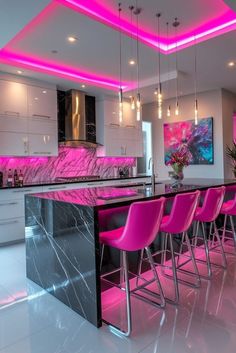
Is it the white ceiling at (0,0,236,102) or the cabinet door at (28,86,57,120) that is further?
the cabinet door at (28,86,57,120)

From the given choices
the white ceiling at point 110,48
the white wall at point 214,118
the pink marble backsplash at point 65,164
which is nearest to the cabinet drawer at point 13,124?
the pink marble backsplash at point 65,164

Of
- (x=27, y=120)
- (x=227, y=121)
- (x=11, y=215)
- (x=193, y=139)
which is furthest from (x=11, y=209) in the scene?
(x=227, y=121)

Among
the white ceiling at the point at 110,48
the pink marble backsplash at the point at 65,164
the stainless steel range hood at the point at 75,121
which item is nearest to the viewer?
the white ceiling at the point at 110,48

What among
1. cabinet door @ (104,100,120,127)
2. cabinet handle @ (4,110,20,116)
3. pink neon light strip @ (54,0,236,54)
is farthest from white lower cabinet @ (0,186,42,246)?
pink neon light strip @ (54,0,236,54)

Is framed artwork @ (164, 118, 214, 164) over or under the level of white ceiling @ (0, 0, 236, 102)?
under

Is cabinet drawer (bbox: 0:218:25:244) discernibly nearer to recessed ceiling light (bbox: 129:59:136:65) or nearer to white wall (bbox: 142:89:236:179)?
recessed ceiling light (bbox: 129:59:136:65)

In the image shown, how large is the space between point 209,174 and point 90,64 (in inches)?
140

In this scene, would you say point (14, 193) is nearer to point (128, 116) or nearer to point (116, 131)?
point (116, 131)

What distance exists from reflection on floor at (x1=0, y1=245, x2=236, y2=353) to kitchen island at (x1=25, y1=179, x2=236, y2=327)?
137 mm

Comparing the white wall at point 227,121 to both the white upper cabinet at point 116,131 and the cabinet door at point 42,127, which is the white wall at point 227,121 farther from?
the cabinet door at point 42,127

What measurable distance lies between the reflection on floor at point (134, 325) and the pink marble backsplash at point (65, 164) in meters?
2.71

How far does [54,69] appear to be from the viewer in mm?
4605

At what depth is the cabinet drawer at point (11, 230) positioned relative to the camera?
13.6 feet

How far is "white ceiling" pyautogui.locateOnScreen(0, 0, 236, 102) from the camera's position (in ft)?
9.76
